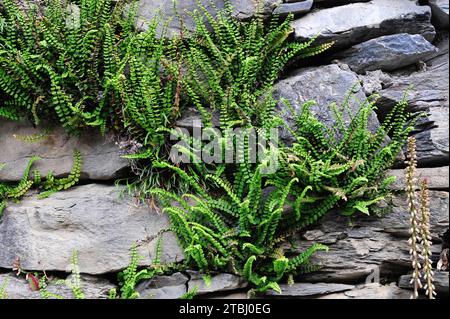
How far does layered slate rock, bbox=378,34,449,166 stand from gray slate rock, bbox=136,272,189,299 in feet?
8.81

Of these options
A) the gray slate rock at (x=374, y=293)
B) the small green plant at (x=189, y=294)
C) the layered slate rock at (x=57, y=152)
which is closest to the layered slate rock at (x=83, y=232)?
the layered slate rock at (x=57, y=152)

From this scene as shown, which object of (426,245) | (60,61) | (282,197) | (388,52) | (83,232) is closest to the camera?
(426,245)

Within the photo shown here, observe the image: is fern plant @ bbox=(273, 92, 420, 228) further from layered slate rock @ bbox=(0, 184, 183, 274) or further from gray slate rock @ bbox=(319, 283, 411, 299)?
layered slate rock @ bbox=(0, 184, 183, 274)

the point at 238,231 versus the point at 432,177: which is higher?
the point at 432,177

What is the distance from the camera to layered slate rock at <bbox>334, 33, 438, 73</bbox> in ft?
18.6

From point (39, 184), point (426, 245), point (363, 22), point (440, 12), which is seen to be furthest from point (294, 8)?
point (39, 184)

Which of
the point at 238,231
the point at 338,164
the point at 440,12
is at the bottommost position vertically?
the point at 238,231

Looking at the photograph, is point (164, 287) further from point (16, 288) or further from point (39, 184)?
point (39, 184)

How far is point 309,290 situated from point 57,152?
9.60 feet

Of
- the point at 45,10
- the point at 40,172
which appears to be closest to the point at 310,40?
the point at 45,10

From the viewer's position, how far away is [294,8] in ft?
18.7

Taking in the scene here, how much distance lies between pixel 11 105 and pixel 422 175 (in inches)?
169
